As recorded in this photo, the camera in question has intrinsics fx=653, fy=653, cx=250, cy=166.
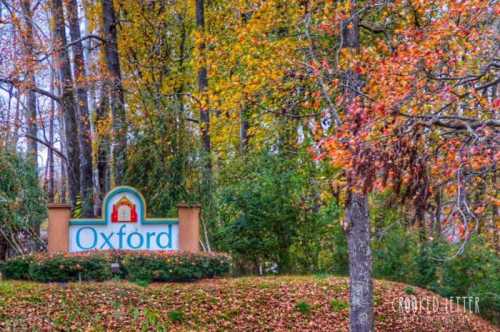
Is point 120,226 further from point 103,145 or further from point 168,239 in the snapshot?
point 103,145

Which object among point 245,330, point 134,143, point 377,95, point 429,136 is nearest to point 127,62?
point 134,143

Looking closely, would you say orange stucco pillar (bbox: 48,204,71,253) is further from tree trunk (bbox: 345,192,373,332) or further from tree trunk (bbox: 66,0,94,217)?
tree trunk (bbox: 345,192,373,332)

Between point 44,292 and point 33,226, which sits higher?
point 33,226

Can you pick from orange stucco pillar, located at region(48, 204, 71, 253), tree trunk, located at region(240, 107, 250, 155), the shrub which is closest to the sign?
orange stucco pillar, located at region(48, 204, 71, 253)

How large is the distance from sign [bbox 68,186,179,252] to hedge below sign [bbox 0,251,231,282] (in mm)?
251

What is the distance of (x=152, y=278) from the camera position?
11.0 meters

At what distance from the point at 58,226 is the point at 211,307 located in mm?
2965

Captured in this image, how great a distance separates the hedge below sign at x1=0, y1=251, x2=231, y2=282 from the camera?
10.7 meters

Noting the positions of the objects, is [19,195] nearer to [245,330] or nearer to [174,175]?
[174,175]

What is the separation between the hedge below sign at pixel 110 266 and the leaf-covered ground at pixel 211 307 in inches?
8.9

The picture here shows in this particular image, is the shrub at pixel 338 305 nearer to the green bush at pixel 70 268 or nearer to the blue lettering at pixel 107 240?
the green bush at pixel 70 268

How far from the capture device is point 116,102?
13.6 metres

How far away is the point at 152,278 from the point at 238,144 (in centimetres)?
849

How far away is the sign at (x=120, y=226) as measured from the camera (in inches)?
440
